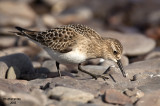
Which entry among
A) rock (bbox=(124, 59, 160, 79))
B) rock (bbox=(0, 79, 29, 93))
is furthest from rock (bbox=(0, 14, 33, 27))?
rock (bbox=(0, 79, 29, 93))

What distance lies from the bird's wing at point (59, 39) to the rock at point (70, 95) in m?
1.84

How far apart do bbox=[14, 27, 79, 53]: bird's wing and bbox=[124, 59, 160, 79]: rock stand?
5.64ft

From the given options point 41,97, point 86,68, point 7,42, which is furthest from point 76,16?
point 41,97

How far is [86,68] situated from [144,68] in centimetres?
156

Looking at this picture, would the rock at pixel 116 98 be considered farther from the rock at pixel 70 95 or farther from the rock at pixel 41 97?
the rock at pixel 41 97

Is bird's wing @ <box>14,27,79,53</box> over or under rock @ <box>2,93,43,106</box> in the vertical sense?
over

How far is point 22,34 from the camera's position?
991cm

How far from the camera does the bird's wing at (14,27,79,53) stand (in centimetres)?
902

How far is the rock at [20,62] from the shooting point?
31.9ft

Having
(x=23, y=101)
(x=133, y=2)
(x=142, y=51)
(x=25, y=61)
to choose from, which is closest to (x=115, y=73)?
(x=25, y=61)

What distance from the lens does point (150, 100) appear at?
741 centimetres

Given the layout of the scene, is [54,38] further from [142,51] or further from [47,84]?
[142,51]

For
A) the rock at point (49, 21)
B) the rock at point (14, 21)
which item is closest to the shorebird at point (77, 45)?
the rock at point (14, 21)

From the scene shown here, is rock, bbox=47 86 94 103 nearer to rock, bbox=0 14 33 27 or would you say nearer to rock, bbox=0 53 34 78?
rock, bbox=0 53 34 78
